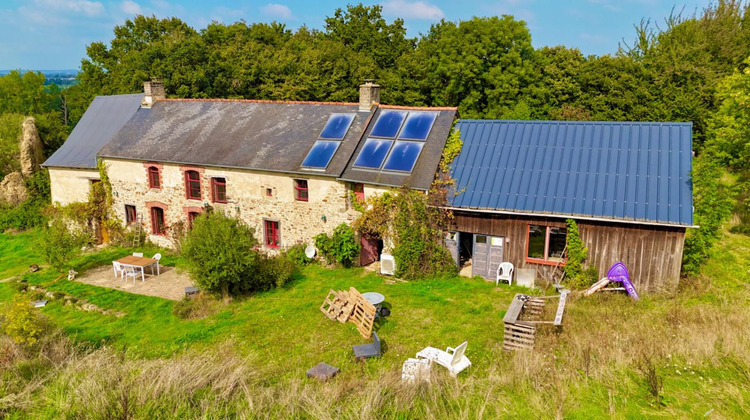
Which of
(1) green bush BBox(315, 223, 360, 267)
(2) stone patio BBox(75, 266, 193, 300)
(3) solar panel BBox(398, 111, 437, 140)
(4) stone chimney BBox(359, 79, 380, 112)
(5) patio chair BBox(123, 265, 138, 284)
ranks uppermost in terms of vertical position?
(4) stone chimney BBox(359, 79, 380, 112)

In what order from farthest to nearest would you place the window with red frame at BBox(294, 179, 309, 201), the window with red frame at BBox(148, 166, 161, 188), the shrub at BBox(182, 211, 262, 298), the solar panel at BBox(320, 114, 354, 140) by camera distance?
the window with red frame at BBox(148, 166, 161, 188)
the solar panel at BBox(320, 114, 354, 140)
the window with red frame at BBox(294, 179, 309, 201)
the shrub at BBox(182, 211, 262, 298)

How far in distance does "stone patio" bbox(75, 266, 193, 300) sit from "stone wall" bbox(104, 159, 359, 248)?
3.22 meters

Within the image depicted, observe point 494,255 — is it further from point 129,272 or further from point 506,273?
point 129,272

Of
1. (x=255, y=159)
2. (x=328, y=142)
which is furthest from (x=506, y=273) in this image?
(x=255, y=159)

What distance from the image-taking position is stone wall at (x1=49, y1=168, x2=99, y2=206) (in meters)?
23.3

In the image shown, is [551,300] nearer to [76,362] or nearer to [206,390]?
[206,390]

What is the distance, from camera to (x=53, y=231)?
18656 mm

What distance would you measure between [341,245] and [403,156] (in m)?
4.02

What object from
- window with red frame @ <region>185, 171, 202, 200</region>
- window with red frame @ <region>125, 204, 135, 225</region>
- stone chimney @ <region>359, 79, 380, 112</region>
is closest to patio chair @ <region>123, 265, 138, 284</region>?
window with red frame @ <region>185, 171, 202, 200</region>

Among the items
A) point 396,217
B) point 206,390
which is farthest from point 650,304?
point 206,390

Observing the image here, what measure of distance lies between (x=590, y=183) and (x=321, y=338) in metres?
9.56

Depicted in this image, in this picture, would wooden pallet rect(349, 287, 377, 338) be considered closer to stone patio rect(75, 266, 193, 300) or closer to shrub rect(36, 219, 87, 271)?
stone patio rect(75, 266, 193, 300)

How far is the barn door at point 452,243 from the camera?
53.9 ft

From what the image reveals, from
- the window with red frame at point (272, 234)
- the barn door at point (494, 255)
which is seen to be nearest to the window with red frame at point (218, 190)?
the window with red frame at point (272, 234)
